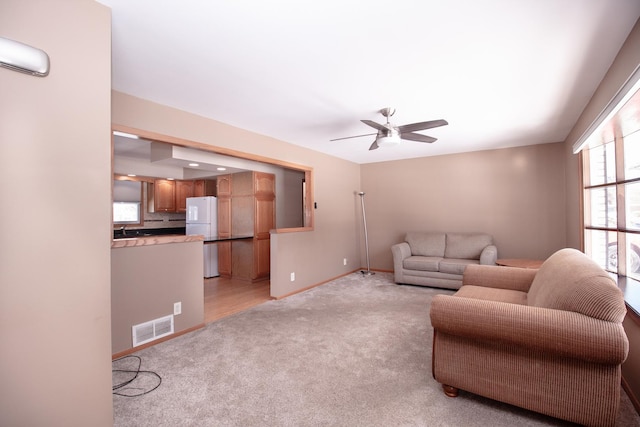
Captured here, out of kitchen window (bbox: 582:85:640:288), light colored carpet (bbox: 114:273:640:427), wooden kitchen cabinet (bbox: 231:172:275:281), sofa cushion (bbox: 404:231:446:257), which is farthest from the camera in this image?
wooden kitchen cabinet (bbox: 231:172:275:281)

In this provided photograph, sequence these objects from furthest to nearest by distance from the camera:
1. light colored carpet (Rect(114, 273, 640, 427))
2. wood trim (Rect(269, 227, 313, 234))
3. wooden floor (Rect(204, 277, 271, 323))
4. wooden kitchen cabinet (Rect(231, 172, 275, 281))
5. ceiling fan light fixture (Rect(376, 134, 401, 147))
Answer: wooden kitchen cabinet (Rect(231, 172, 275, 281)) < wood trim (Rect(269, 227, 313, 234)) < wooden floor (Rect(204, 277, 271, 323)) < ceiling fan light fixture (Rect(376, 134, 401, 147)) < light colored carpet (Rect(114, 273, 640, 427))

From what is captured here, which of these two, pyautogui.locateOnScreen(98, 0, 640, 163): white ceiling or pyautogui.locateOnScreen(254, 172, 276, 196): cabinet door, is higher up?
pyautogui.locateOnScreen(98, 0, 640, 163): white ceiling

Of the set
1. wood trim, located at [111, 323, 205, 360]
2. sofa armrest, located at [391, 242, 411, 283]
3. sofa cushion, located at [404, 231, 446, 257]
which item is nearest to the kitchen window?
sofa cushion, located at [404, 231, 446, 257]

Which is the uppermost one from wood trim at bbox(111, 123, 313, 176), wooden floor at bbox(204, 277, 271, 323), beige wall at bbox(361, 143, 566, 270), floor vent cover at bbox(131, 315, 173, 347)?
wood trim at bbox(111, 123, 313, 176)

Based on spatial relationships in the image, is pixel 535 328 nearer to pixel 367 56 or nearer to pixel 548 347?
pixel 548 347

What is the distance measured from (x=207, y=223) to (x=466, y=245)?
4.80 meters

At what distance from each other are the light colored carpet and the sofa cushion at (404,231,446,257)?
188cm

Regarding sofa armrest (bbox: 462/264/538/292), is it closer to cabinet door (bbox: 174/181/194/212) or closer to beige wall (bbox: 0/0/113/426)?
beige wall (bbox: 0/0/113/426)

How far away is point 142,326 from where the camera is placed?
2662mm

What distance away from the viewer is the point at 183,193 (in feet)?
20.8

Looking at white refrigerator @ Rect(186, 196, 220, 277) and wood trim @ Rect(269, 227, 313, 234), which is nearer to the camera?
wood trim @ Rect(269, 227, 313, 234)

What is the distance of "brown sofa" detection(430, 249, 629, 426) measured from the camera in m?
1.42

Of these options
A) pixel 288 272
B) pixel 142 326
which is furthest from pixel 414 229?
pixel 142 326

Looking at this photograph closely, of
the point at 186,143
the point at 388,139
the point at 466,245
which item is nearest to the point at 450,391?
the point at 388,139
